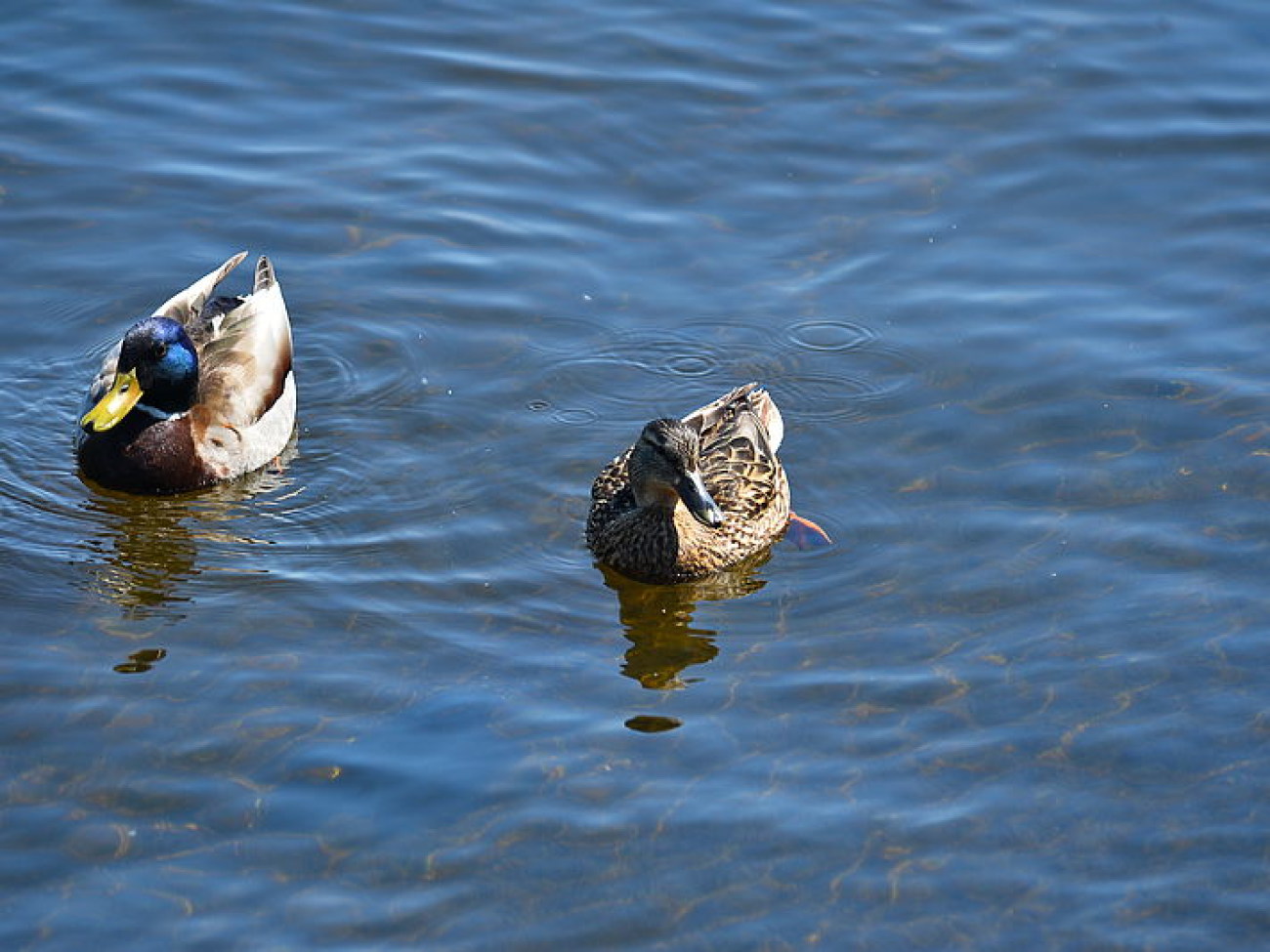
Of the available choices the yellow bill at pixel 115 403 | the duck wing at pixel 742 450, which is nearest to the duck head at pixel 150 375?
the yellow bill at pixel 115 403

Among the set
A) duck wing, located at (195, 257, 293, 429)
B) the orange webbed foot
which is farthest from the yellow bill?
the orange webbed foot

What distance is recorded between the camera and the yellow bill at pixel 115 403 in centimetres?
986

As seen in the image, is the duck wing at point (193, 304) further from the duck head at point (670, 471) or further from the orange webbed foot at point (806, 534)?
the orange webbed foot at point (806, 534)

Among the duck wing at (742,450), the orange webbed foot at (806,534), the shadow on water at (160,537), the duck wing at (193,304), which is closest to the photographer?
the shadow on water at (160,537)

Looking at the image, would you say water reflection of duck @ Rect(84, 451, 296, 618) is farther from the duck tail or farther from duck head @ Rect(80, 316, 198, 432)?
the duck tail

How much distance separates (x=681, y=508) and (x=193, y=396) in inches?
104

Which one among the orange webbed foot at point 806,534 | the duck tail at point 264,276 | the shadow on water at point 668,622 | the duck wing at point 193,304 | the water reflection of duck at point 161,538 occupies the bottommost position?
the shadow on water at point 668,622

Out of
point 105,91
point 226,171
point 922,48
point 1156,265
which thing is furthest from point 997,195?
point 105,91

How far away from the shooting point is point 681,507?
9.58m

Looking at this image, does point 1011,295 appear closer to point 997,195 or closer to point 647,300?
point 997,195

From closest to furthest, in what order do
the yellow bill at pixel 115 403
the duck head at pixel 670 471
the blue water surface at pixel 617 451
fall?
the blue water surface at pixel 617 451 < the duck head at pixel 670 471 < the yellow bill at pixel 115 403

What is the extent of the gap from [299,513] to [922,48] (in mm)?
6235

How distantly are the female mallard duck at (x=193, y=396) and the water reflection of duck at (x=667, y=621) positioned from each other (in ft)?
6.89

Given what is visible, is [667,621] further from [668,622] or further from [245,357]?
[245,357]
